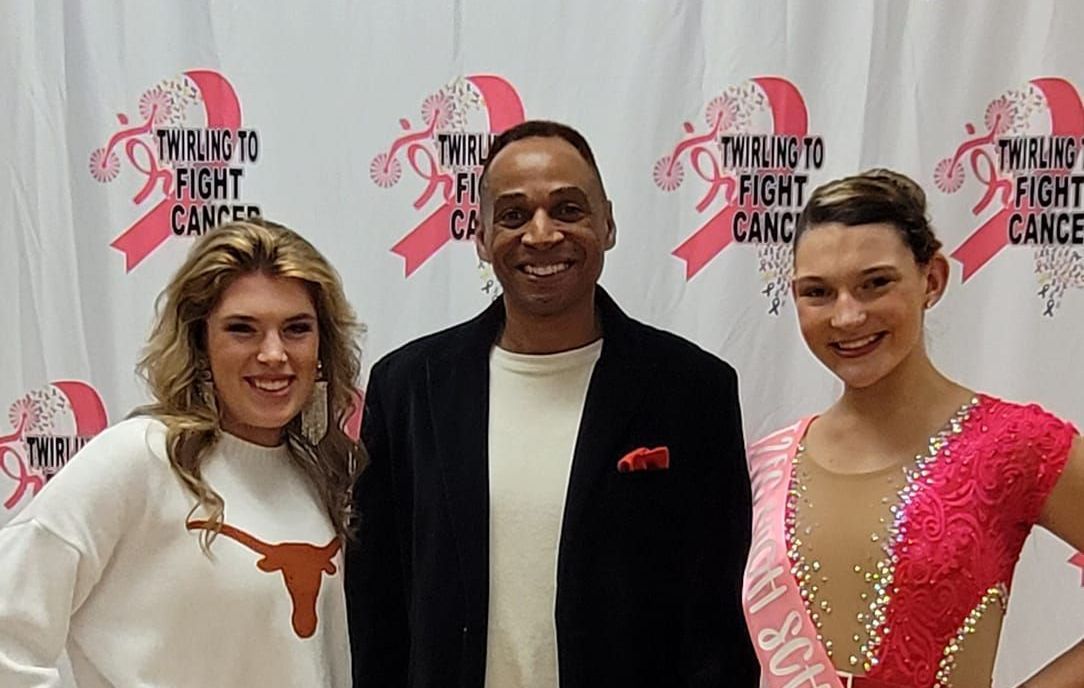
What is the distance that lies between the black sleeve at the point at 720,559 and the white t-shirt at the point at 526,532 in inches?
6.3

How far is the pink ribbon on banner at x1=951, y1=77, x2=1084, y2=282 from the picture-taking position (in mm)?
1634

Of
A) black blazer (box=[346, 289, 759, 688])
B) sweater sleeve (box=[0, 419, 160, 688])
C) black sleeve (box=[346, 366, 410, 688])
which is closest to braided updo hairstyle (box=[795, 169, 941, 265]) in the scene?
black blazer (box=[346, 289, 759, 688])

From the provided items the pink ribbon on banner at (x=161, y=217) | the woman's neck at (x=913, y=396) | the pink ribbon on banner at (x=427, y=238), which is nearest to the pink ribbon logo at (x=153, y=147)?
the pink ribbon on banner at (x=161, y=217)

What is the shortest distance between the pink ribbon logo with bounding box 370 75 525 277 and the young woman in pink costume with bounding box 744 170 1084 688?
61 cm

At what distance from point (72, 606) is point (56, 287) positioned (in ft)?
2.49

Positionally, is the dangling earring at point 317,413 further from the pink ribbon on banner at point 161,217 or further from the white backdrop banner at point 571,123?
the pink ribbon on banner at point 161,217

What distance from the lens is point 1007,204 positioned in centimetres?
165

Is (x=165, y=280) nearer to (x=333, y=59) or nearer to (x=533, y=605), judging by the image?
(x=333, y=59)

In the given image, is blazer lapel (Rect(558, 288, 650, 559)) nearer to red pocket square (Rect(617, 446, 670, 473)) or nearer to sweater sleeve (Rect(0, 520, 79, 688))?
red pocket square (Rect(617, 446, 670, 473))

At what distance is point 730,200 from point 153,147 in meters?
0.91

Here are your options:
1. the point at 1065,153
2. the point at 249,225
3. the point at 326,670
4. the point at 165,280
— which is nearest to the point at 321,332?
the point at 249,225

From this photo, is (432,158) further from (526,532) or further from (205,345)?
(526,532)

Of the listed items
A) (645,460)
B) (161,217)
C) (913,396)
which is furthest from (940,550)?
(161,217)

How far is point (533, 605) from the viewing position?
127 centimetres
